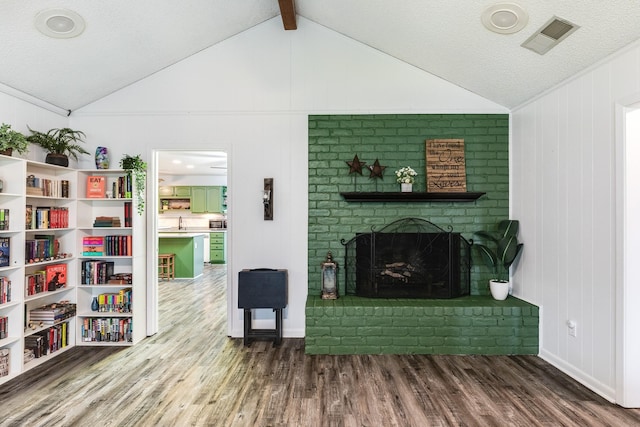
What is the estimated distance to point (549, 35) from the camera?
2.38 metres

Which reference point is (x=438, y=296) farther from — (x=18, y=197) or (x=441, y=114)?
(x=18, y=197)

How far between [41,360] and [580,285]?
4552 millimetres

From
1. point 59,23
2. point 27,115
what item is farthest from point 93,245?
point 59,23

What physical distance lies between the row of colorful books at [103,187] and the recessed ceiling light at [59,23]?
1.29 metres

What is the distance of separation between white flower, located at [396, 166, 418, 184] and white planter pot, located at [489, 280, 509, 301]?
1.31 m

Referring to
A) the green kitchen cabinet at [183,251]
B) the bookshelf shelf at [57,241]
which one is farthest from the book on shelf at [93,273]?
the green kitchen cabinet at [183,251]

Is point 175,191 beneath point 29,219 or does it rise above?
above

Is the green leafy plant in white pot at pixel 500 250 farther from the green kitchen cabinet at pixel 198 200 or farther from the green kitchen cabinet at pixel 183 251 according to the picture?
the green kitchen cabinet at pixel 198 200

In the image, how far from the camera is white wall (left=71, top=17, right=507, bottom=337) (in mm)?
3553

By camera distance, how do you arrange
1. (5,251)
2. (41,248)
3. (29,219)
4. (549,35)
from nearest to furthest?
(549,35), (5,251), (29,219), (41,248)

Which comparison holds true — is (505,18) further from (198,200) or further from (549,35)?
(198,200)

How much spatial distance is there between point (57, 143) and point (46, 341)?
1846mm

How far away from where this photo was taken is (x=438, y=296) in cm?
341

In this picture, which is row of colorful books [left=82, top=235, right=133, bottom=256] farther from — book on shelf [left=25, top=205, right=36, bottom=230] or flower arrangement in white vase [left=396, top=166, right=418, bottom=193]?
flower arrangement in white vase [left=396, top=166, right=418, bottom=193]
